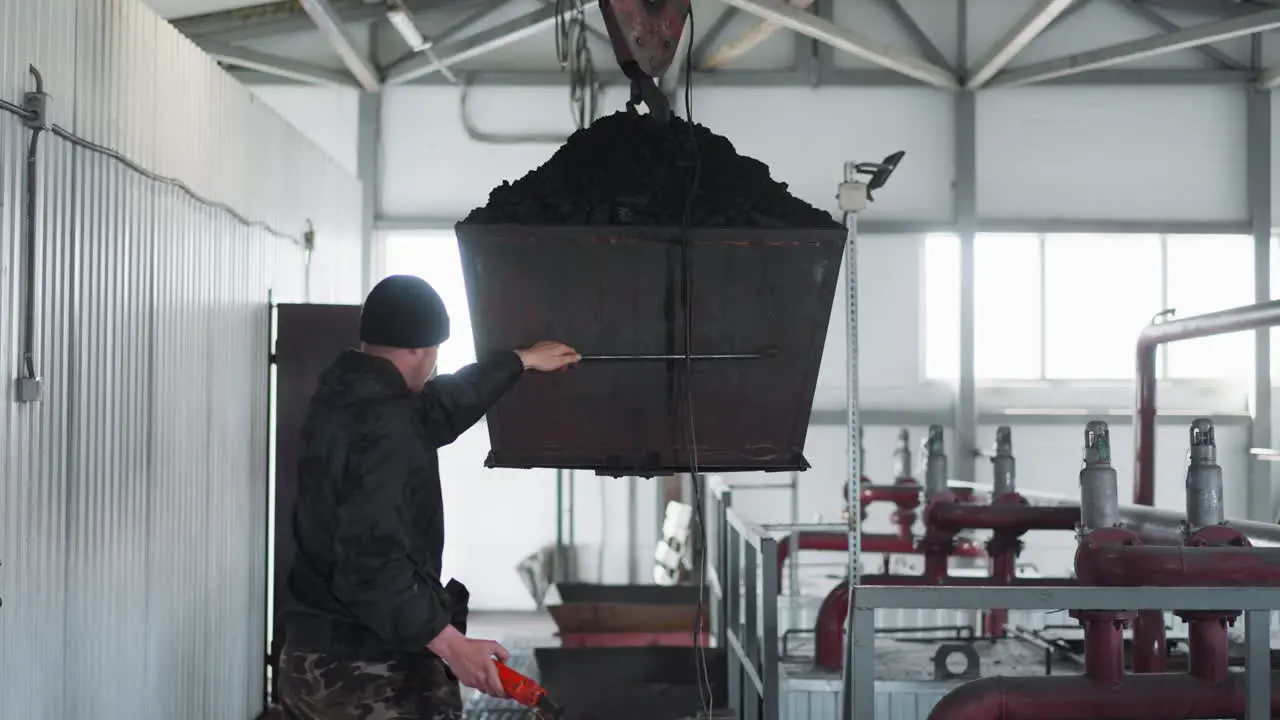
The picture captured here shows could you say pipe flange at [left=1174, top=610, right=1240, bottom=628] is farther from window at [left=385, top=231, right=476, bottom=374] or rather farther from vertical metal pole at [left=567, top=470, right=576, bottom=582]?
window at [left=385, top=231, right=476, bottom=374]

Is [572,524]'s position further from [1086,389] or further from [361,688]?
[361,688]

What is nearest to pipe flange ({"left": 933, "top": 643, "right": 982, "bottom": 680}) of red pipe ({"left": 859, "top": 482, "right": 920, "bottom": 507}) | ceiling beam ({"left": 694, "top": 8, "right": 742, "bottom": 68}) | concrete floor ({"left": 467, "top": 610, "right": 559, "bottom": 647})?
red pipe ({"left": 859, "top": 482, "right": 920, "bottom": 507})

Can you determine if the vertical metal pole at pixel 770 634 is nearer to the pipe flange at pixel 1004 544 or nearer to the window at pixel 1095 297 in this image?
the pipe flange at pixel 1004 544

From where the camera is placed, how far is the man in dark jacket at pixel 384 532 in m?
2.45

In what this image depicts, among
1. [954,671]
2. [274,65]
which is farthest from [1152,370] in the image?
[274,65]

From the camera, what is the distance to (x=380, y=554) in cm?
244

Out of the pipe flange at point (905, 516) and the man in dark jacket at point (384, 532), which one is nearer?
the man in dark jacket at point (384, 532)

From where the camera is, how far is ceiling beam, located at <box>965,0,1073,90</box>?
875cm

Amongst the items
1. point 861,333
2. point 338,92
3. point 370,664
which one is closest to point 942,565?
point 370,664

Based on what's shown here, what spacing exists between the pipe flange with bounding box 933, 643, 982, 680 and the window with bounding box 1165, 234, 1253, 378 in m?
6.91

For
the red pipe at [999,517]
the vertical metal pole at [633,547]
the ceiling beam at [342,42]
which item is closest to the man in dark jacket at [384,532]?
the red pipe at [999,517]

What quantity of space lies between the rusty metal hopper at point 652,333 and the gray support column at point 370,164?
7615 millimetres

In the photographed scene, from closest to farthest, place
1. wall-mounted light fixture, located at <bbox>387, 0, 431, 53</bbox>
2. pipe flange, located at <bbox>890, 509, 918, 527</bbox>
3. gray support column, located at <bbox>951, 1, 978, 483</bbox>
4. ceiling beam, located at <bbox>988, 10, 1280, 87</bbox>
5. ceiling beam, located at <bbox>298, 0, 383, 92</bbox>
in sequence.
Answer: pipe flange, located at <bbox>890, 509, 918, 527</bbox>
ceiling beam, located at <bbox>298, 0, 383, 92</bbox>
wall-mounted light fixture, located at <bbox>387, 0, 431, 53</bbox>
ceiling beam, located at <bbox>988, 10, 1280, 87</bbox>
gray support column, located at <bbox>951, 1, 978, 483</bbox>

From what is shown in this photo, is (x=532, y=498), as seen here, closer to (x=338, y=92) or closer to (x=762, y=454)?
(x=338, y=92)
